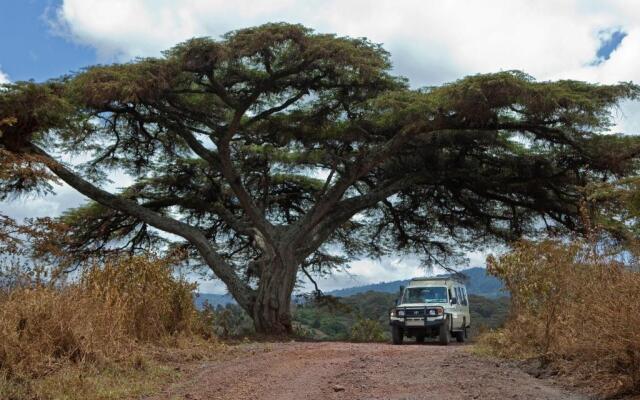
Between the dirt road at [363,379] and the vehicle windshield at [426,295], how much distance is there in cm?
644

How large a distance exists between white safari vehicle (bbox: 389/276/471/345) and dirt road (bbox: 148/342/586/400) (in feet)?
17.4

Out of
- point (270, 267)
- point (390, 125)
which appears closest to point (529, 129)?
point (390, 125)

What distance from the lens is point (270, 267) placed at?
835 inches

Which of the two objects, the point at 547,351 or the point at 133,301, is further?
the point at 133,301

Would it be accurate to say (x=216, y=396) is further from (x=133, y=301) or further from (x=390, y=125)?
(x=390, y=125)

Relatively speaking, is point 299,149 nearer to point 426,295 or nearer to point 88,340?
point 426,295

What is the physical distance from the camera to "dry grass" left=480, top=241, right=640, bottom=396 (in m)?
7.92

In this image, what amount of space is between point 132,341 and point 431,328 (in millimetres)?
8813

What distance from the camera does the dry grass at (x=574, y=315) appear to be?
7922 mm

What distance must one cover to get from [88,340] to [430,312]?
9997 millimetres

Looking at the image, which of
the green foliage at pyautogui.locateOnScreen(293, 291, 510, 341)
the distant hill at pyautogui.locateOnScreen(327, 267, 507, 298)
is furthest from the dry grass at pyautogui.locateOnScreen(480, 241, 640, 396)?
the green foliage at pyautogui.locateOnScreen(293, 291, 510, 341)

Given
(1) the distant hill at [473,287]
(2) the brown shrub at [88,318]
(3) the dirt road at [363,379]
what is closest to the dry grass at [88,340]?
(2) the brown shrub at [88,318]

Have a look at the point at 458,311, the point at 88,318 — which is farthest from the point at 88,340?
the point at 458,311

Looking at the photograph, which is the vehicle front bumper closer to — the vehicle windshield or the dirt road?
the vehicle windshield
